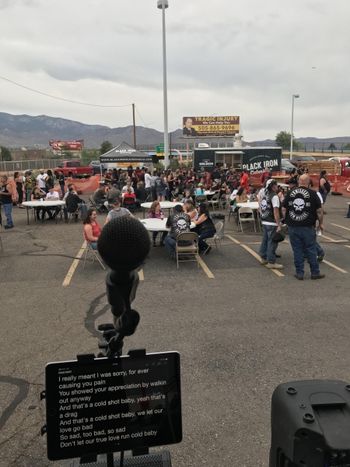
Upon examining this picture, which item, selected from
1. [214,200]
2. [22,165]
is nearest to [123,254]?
[214,200]

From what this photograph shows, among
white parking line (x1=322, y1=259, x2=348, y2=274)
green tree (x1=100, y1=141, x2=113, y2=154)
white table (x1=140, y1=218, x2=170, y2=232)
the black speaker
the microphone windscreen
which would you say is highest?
green tree (x1=100, y1=141, x2=113, y2=154)

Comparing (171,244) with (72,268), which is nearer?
(72,268)

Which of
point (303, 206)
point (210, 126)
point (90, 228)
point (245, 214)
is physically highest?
point (210, 126)

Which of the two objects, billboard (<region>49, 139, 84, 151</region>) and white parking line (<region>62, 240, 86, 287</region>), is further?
billboard (<region>49, 139, 84, 151</region>)

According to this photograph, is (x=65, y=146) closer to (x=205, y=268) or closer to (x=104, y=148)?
(x=104, y=148)

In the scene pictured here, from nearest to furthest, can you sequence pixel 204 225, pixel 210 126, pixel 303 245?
pixel 303 245, pixel 204 225, pixel 210 126

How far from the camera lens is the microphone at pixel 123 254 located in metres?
1.55

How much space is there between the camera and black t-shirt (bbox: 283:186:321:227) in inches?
295

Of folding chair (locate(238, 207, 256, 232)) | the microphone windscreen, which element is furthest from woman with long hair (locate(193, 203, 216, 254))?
the microphone windscreen

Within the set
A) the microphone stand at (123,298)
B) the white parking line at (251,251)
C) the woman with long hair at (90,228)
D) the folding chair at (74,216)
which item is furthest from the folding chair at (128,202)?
the microphone stand at (123,298)

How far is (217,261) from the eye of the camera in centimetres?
934

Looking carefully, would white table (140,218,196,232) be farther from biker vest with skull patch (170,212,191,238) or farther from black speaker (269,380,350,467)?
black speaker (269,380,350,467)

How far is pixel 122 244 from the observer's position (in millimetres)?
1550

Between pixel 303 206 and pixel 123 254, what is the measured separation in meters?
6.45
